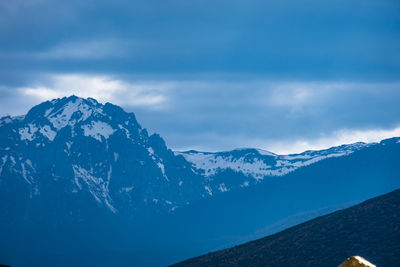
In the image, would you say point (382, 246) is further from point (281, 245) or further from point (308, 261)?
point (281, 245)

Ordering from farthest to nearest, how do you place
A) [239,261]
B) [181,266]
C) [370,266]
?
1. [181,266]
2. [239,261]
3. [370,266]

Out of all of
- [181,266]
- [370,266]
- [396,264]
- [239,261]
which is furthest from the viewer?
[181,266]

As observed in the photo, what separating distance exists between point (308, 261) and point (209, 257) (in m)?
30.2

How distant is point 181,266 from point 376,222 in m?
43.1

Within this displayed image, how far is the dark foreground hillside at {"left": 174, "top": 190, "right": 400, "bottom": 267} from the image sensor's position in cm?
17025

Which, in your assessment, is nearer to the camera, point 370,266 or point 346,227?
point 370,266

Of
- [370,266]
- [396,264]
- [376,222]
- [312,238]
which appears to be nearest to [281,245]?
[312,238]

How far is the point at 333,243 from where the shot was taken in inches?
7111

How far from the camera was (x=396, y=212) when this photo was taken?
185625 mm

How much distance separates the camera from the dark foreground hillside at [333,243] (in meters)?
170

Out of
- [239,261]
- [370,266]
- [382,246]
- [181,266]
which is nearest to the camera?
[370,266]

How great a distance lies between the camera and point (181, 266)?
194750mm

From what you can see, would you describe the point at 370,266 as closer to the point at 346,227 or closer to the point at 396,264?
the point at 396,264

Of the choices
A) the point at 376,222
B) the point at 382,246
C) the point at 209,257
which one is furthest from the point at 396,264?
the point at 209,257
